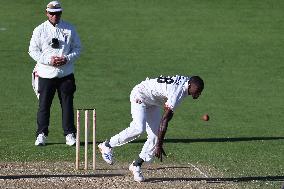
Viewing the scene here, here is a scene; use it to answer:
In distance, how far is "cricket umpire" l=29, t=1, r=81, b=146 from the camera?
1811 cm

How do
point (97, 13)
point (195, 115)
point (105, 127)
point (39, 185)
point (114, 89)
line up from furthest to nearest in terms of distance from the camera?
point (97, 13) → point (114, 89) → point (195, 115) → point (105, 127) → point (39, 185)

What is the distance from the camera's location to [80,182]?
49.7 ft

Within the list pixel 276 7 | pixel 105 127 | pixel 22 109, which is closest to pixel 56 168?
pixel 105 127

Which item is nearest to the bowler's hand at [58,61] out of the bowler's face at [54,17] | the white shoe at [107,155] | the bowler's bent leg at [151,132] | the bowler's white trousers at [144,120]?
the bowler's face at [54,17]

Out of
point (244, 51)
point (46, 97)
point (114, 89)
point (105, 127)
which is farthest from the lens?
point (244, 51)

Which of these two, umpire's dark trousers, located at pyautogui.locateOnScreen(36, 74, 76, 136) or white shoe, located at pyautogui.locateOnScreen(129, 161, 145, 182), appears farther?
umpire's dark trousers, located at pyautogui.locateOnScreen(36, 74, 76, 136)

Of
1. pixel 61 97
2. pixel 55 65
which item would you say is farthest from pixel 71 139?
pixel 55 65

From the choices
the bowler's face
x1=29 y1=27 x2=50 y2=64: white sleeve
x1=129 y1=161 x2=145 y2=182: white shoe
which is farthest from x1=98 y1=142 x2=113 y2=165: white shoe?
the bowler's face

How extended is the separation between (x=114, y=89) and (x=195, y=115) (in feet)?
10.7

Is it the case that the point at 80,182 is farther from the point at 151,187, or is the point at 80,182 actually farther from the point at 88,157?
the point at 88,157

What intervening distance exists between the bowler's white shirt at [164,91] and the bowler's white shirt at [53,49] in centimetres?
254

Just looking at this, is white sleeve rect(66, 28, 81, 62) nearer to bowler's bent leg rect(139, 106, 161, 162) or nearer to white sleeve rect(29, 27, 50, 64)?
white sleeve rect(29, 27, 50, 64)

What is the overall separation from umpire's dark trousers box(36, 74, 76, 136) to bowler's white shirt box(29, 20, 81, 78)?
126 mm

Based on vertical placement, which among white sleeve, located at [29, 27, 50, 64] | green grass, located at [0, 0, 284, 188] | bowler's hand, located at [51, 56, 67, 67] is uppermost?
white sleeve, located at [29, 27, 50, 64]
